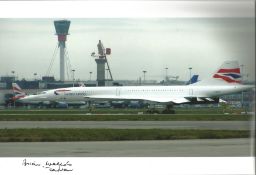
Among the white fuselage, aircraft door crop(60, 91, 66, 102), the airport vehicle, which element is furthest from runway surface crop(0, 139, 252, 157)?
aircraft door crop(60, 91, 66, 102)

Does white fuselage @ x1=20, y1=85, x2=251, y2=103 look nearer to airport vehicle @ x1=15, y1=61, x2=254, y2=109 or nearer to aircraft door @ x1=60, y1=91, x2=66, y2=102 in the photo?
airport vehicle @ x1=15, y1=61, x2=254, y2=109

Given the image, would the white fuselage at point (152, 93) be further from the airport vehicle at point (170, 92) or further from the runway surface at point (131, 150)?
the runway surface at point (131, 150)

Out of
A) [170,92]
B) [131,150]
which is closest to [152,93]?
[170,92]

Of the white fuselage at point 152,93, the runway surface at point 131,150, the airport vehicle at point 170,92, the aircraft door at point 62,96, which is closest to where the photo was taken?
the runway surface at point 131,150

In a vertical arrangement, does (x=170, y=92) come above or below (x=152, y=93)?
above

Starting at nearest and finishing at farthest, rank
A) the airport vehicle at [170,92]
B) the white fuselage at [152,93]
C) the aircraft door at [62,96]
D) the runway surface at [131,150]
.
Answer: the runway surface at [131,150], the airport vehicle at [170,92], the white fuselage at [152,93], the aircraft door at [62,96]

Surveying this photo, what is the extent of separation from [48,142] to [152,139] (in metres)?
3.86

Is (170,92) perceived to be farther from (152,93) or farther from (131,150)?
(131,150)

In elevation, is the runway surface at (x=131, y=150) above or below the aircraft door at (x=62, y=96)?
above

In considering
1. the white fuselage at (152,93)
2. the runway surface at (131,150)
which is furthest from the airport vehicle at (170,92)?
the runway surface at (131,150)

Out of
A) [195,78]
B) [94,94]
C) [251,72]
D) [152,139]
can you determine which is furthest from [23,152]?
[195,78]

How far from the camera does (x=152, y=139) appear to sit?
21.7 m

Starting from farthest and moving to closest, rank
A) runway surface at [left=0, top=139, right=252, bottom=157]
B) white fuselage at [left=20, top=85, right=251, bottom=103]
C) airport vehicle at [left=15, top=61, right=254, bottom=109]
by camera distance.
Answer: white fuselage at [left=20, top=85, right=251, bottom=103] < airport vehicle at [left=15, top=61, right=254, bottom=109] < runway surface at [left=0, top=139, right=252, bottom=157]

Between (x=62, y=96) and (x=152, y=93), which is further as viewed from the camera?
(x=62, y=96)
